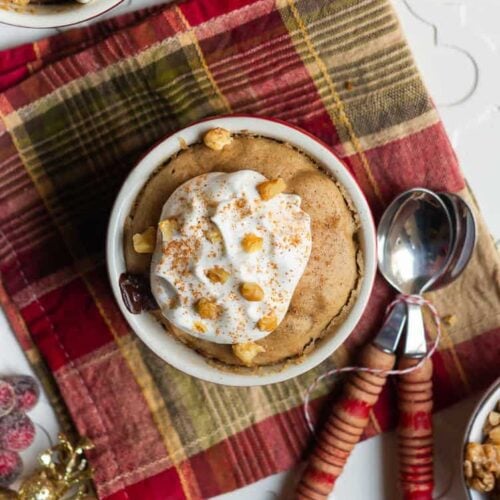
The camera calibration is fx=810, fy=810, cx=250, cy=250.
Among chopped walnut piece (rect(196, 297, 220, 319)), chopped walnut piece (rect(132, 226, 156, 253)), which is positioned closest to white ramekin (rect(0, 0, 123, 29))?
chopped walnut piece (rect(132, 226, 156, 253))

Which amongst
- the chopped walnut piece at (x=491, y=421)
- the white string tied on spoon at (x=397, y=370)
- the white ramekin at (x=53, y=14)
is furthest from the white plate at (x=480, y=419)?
the white ramekin at (x=53, y=14)

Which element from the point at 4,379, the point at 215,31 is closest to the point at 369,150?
the point at 215,31

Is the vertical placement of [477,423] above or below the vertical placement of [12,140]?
below

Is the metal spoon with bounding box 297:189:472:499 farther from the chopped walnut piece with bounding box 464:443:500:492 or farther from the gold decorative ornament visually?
the gold decorative ornament

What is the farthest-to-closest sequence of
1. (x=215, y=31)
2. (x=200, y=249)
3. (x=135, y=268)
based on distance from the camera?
(x=215, y=31) → (x=135, y=268) → (x=200, y=249)

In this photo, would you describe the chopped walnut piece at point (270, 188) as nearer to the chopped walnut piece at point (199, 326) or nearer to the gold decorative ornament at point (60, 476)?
the chopped walnut piece at point (199, 326)

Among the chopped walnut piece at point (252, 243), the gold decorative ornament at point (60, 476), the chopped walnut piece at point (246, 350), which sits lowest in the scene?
the gold decorative ornament at point (60, 476)

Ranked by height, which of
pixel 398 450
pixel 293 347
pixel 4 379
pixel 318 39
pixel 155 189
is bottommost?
pixel 398 450

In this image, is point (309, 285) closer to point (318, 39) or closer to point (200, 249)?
point (200, 249)
